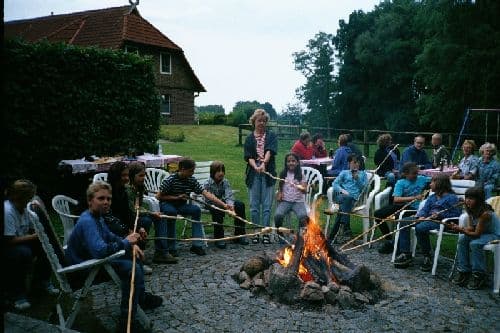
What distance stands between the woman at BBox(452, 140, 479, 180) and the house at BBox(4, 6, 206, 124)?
63.2ft

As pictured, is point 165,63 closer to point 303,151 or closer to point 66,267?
point 303,151

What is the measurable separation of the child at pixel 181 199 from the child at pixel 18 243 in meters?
1.93

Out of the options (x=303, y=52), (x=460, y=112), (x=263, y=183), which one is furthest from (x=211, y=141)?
(x=303, y=52)

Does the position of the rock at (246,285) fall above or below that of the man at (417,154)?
below

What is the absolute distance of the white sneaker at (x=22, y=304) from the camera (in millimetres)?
4387

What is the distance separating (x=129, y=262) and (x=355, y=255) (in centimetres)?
361

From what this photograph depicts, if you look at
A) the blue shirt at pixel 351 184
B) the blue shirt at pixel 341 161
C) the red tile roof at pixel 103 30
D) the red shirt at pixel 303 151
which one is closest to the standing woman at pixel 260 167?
the blue shirt at pixel 351 184

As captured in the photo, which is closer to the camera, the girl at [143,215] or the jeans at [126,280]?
Answer: the jeans at [126,280]

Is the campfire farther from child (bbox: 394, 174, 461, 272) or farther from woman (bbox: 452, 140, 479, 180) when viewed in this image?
woman (bbox: 452, 140, 479, 180)

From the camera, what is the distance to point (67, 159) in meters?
9.01

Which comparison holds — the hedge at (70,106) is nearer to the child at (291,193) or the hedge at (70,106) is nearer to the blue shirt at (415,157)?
the child at (291,193)

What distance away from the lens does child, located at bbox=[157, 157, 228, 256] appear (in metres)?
6.30

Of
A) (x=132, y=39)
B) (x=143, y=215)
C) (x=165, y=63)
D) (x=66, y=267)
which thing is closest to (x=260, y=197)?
(x=143, y=215)

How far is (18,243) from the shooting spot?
4469mm
